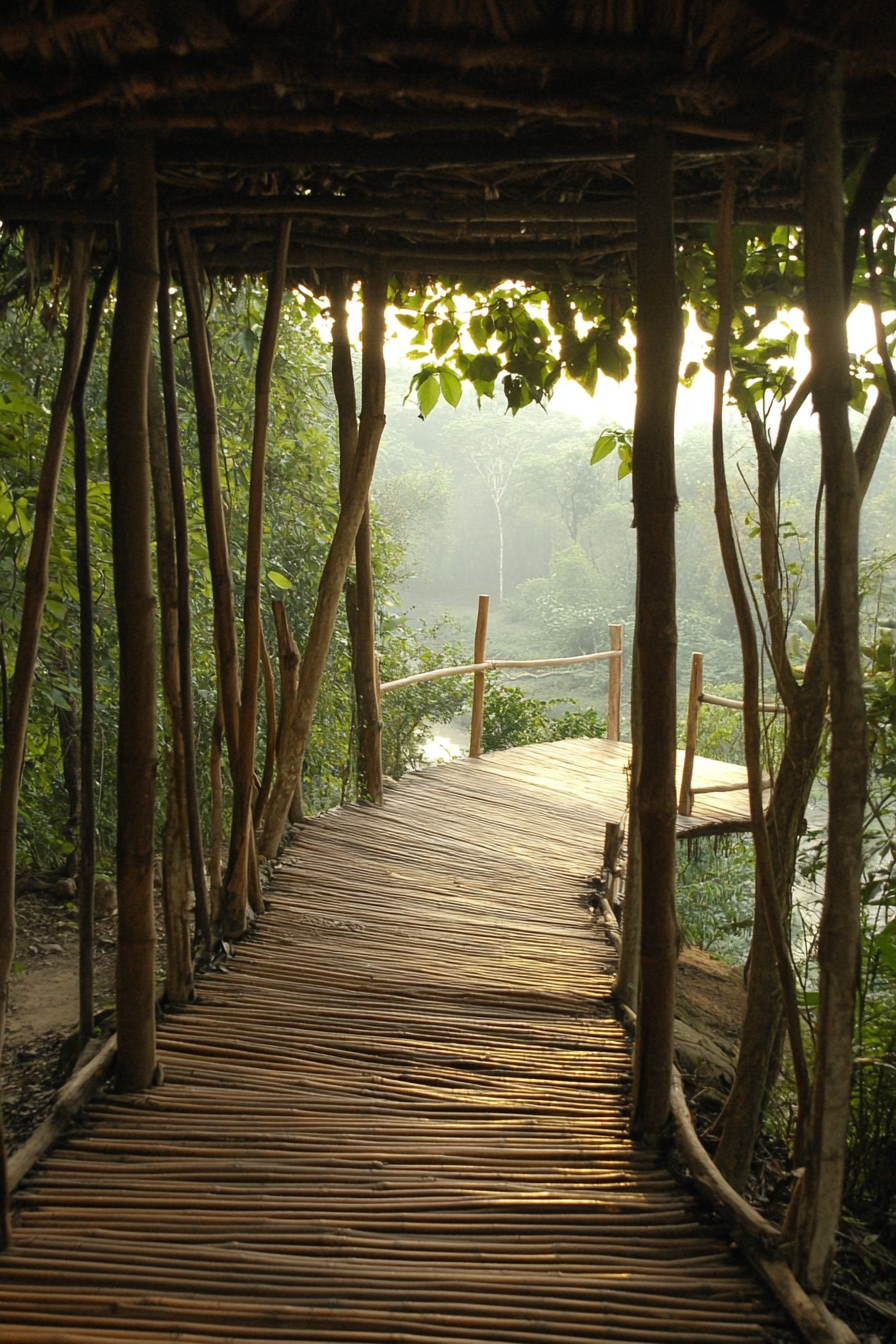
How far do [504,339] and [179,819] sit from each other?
1599mm

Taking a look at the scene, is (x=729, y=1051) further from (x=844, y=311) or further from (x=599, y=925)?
(x=844, y=311)

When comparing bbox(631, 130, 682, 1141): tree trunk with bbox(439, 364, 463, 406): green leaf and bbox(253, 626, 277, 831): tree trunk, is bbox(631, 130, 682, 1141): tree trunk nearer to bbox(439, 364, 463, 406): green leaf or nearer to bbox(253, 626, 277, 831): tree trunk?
bbox(439, 364, 463, 406): green leaf

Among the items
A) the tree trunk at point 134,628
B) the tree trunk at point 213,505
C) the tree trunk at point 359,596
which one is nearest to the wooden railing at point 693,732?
the tree trunk at point 359,596

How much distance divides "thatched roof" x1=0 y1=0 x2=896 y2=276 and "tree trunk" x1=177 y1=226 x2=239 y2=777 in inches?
12.2

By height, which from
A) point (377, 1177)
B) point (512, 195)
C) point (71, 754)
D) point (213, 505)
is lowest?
point (377, 1177)

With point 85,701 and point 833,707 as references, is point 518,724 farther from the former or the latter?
point 833,707

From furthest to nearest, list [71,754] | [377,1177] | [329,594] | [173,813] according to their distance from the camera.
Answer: [71,754] < [329,594] < [173,813] < [377,1177]

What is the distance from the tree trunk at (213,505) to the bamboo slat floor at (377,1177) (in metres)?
0.69

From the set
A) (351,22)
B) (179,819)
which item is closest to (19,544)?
(179,819)

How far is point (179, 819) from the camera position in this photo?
7.41 feet

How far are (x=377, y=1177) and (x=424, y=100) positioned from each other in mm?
1904

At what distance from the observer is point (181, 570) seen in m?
2.33

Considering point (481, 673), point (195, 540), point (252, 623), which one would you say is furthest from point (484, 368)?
point (481, 673)

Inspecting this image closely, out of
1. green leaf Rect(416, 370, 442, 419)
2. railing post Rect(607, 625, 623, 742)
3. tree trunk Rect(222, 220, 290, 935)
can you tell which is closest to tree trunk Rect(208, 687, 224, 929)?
tree trunk Rect(222, 220, 290, 935)
